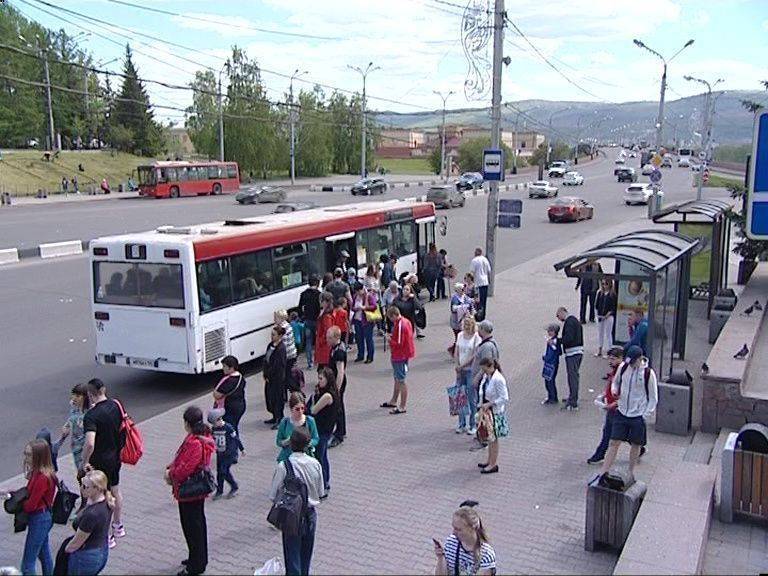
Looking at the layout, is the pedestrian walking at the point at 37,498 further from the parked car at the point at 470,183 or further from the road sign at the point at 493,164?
the parked car at the point at 470,183

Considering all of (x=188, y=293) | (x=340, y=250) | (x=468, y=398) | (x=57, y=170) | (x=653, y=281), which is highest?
(x=57, y=170)

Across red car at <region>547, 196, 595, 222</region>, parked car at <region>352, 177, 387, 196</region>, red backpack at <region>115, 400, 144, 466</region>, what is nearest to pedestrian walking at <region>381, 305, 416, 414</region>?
red backpack at <region>115, 400, 144, 466</region>

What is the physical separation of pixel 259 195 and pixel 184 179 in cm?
788

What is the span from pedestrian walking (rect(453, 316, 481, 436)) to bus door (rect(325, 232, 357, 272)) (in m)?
6.07

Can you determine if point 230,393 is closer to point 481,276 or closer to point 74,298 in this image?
point 481,276

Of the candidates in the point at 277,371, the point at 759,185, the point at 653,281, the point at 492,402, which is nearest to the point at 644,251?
the point at 653,281

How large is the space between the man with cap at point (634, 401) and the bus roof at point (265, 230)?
269 inches

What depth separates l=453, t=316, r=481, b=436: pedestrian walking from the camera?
10141 mm

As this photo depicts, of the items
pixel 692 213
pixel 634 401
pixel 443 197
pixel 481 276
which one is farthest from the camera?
pixel 443 197

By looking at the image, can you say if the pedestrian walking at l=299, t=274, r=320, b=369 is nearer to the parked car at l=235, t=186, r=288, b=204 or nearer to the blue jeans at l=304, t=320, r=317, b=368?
the blue jeans at l=304, t=320, r=317, b=368

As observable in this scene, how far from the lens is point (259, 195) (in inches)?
2071

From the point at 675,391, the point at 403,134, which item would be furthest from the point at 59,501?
the point at 403,134

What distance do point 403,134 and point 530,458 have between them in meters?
190

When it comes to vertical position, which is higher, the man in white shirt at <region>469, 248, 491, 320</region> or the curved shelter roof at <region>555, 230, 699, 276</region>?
the curved shelter roof at <region>555, 230, 699, 276</region>
